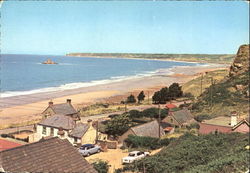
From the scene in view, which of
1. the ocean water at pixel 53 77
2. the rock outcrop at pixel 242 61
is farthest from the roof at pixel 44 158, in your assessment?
the ocean water at pixel 53 77

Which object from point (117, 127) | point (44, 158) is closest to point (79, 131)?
point (117, 127)

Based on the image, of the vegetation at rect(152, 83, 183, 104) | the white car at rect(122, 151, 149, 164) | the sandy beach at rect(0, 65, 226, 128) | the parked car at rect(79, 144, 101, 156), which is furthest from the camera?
the vegetation at rect(152, 83, 183, 104)

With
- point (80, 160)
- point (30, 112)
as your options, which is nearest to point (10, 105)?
point (30, 112)

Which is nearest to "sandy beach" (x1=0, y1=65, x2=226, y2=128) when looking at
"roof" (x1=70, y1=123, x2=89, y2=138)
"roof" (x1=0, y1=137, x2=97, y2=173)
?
"roof" (x1=70, y1=123, x2=89, y2=138)

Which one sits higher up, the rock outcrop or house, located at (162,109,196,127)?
the rock outcrop

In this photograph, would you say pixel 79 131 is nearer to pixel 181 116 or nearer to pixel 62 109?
pixel 62 109

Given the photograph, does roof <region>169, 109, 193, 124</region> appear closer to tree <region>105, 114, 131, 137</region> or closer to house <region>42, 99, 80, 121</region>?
tree <region>105, 114, 131, 137</region>

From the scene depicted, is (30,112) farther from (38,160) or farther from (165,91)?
(38,160)
